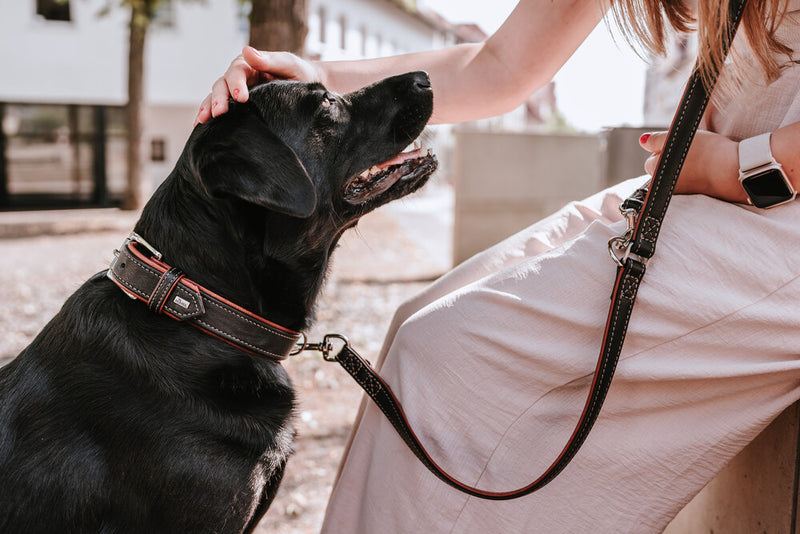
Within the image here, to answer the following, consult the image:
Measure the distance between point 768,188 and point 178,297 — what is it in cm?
141

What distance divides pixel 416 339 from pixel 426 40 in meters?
40.5

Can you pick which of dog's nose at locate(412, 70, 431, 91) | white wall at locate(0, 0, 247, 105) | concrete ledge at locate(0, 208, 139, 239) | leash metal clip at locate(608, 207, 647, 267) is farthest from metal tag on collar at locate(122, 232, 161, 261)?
white wall at locate(0, 0, 247, 105)

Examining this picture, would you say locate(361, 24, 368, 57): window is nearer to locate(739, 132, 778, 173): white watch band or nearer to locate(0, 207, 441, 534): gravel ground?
locate(0, 207, 441, 534): gravel ground

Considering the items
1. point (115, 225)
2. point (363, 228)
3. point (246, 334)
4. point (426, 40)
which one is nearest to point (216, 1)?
point (115, 225)

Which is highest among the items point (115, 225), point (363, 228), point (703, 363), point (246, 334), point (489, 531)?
point (703, 363)

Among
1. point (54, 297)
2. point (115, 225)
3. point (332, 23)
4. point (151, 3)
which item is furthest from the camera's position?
point (332, 23)

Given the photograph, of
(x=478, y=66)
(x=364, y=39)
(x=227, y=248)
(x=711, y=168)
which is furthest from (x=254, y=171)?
(x=364, y=39)

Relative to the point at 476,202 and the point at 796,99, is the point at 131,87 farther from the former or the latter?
the point at 796,99

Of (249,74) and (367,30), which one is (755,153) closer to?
(249,74)

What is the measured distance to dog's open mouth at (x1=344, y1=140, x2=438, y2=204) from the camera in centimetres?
225

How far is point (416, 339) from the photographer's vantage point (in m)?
1.78

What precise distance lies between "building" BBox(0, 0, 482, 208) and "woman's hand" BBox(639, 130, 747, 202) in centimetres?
1754

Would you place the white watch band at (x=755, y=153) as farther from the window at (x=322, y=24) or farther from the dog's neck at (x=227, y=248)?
the window at (x=322, y=24)

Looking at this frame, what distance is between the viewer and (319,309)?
9.82 feet
